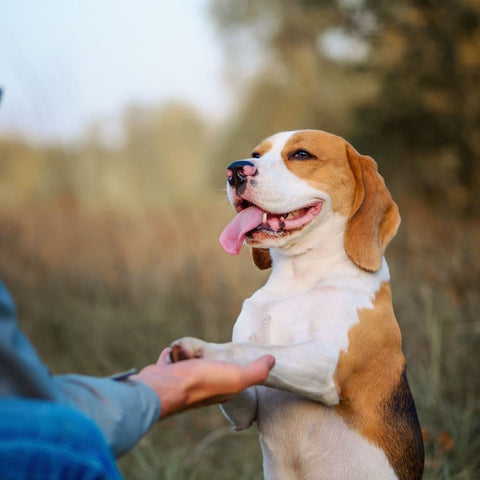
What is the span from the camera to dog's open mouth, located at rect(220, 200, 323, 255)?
8.77 feet

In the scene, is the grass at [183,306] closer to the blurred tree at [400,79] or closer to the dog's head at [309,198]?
the dog's head at [309,198]

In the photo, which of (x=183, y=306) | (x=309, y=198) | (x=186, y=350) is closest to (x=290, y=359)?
(x=186, y=350)

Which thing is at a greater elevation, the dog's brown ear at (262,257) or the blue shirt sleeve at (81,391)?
the blue shirt sleeve at (81,391)

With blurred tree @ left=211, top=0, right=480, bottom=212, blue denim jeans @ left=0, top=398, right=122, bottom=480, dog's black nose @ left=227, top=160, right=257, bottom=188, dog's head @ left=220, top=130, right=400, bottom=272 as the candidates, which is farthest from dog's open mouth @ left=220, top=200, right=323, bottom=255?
blurred tree @ left=211, top=0, right=480, bottom=212

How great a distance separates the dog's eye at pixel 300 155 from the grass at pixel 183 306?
68 centimetres

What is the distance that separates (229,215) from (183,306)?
2.37m

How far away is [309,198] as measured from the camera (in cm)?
273

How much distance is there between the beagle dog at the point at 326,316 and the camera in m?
2.44

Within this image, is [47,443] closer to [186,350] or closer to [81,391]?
[81,391]

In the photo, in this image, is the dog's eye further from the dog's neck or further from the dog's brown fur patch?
the dog's brown fur patch

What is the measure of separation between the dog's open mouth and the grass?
2.53 ft

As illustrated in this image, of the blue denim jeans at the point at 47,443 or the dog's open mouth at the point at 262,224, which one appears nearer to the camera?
the blue denim jeans at the point at 47,443

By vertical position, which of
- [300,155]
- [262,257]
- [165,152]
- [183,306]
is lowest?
[165,152]

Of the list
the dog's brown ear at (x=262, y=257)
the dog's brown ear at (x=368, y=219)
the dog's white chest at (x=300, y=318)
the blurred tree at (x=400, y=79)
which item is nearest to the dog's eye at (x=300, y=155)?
the dog's brown ear at (x=368, y=219)
